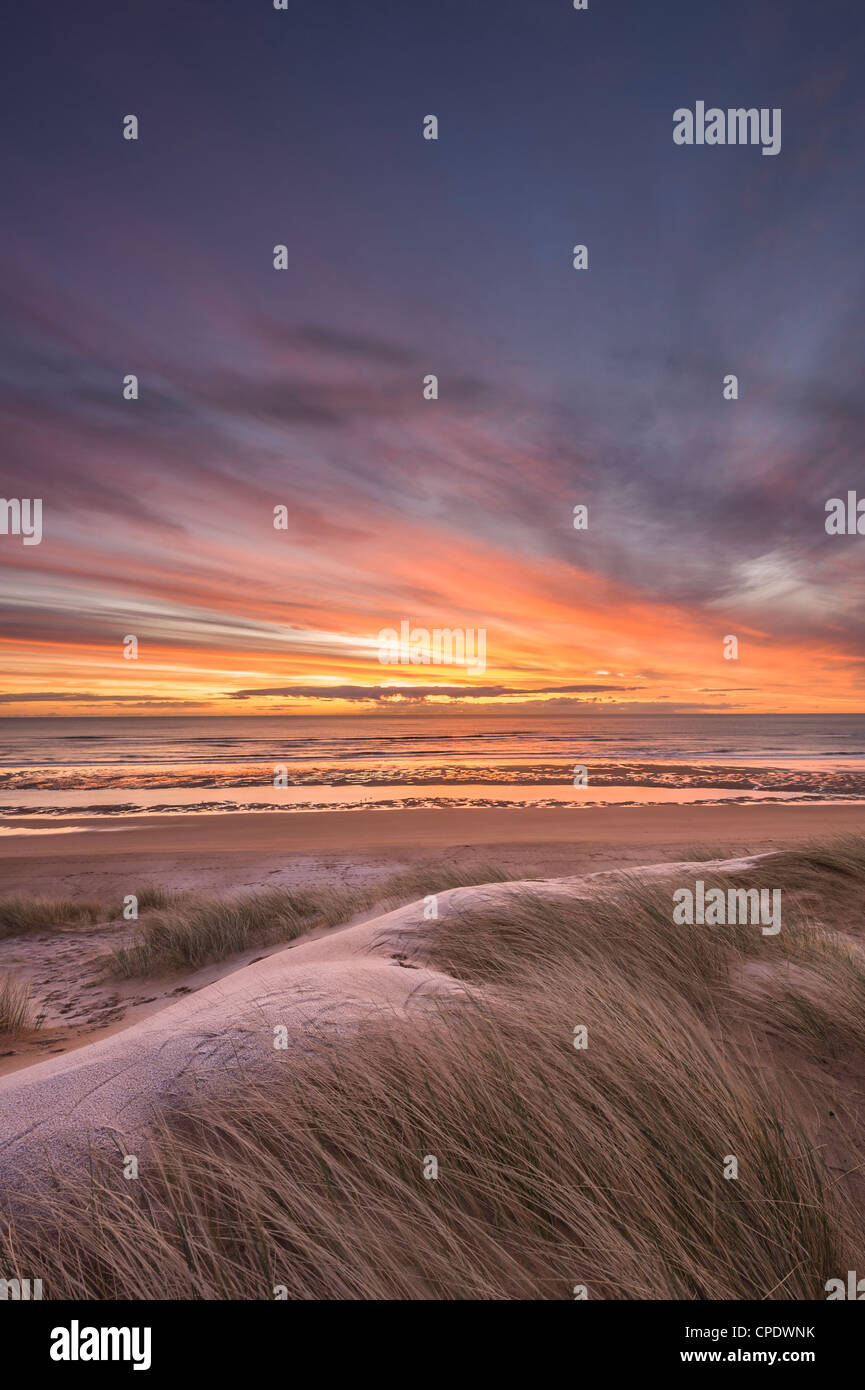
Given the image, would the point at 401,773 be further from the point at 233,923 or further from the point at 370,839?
the point at 233,923

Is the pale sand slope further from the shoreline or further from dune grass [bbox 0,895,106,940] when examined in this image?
the shoreline

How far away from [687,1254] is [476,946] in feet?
9.72

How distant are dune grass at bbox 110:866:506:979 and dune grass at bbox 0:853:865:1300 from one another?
5.26 m

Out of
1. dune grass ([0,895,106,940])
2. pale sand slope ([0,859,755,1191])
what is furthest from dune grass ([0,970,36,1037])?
dune grass ([0,895,106,940])

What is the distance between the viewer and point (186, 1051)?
2.96 metres

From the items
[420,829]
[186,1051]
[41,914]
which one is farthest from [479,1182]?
[420,829]

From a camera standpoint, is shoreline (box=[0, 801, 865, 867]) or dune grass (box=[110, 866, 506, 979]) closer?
dune grass (box=[110, 866, 506, 979])

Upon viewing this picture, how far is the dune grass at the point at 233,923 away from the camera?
291 inches

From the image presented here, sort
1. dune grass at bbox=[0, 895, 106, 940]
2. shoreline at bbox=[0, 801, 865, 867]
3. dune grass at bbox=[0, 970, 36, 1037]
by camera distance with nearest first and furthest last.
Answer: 1. dune grass at bbox=[0, 970, 36, 1037]
2. dune grass at bbox=[0, 895, 106, 940]
3. shoreline at bbox=[0, 801, 865, 867]

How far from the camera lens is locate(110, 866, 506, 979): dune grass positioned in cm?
739

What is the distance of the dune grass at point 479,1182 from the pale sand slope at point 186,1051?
16 cm

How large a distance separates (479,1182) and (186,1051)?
1.65 m
